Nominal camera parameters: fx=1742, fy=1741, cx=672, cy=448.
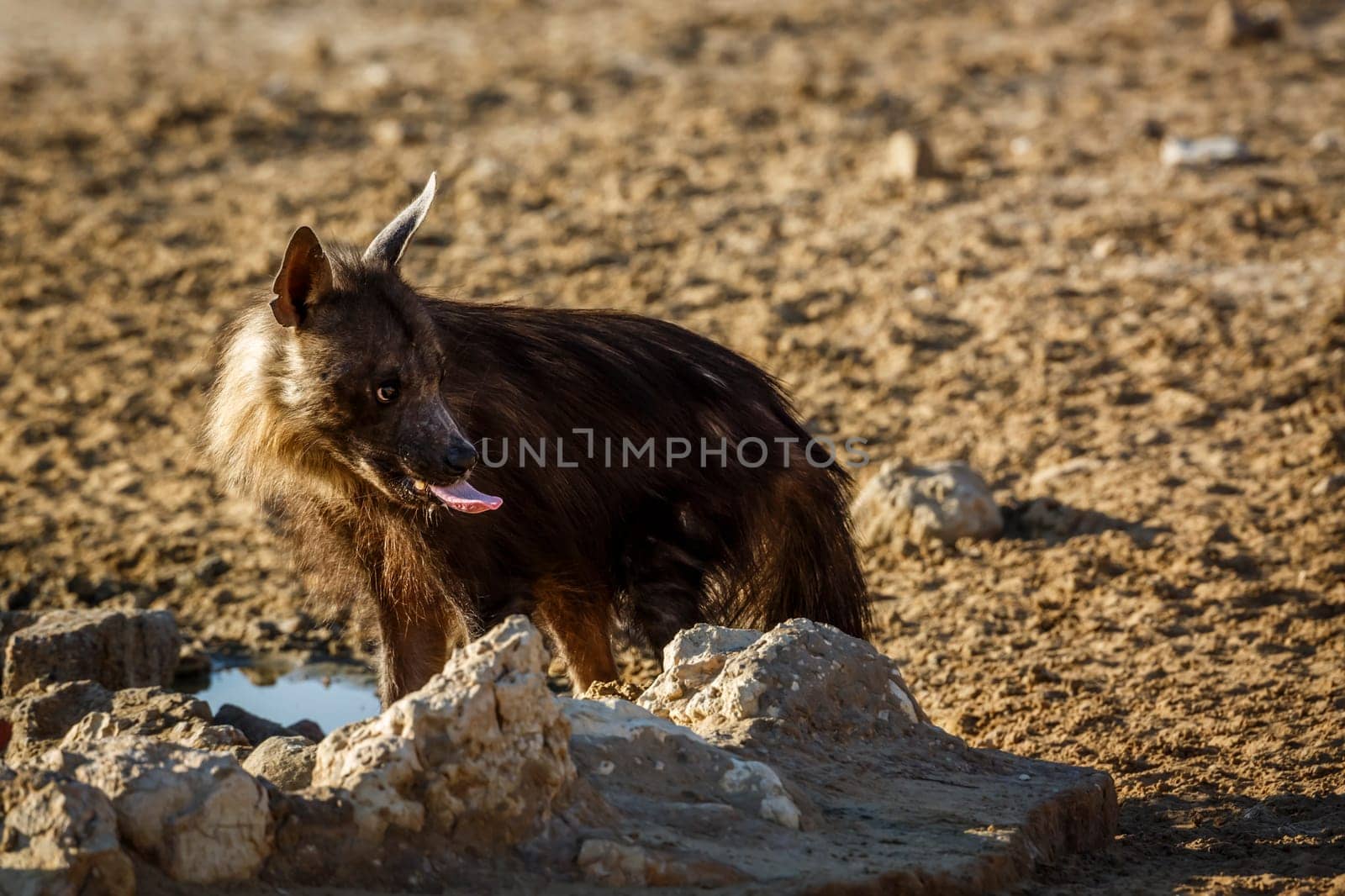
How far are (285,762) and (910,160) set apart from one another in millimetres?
6759

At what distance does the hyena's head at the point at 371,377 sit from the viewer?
473cm

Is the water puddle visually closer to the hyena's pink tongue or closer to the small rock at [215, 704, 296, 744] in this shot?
the small rock at [215, 704, 296, 744]

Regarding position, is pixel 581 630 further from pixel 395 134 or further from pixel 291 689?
pixel 395 134

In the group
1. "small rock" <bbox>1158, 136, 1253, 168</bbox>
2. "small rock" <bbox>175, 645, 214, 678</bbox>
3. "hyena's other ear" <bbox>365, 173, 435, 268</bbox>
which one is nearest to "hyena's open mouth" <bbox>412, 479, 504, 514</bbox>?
"hyena's other ear" <bbox>365, 173, 435, 268</bbox>

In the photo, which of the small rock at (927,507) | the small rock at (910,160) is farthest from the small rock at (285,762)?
the small rock at (910,160)

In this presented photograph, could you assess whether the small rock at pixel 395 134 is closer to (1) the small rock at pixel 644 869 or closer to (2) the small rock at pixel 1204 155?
(2) the small rock at pixel 1204 155

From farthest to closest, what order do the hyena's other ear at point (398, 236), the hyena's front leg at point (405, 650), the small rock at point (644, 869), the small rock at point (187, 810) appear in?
the hyena's front leg at point (405, 650) → the hyena's other ear at point (398, 236) → the small rock at point (644, 869) → the small rock at point (187, 810)

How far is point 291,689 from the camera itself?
6.48 m

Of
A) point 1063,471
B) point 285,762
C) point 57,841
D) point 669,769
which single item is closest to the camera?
point 57,841

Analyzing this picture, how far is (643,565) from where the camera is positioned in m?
5.23

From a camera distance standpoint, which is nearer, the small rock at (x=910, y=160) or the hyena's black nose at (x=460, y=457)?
the hyena's black nose at (x=460, y=457)

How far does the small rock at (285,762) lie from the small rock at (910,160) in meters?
6.59

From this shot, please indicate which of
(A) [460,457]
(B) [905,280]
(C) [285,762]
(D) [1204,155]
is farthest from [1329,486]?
(C) [285,762]

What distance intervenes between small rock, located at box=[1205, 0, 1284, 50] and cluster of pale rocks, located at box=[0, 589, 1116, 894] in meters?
8.99
